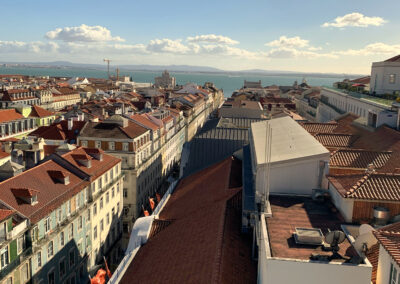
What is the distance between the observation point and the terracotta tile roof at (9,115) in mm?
66269

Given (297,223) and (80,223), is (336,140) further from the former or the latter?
(80,223)

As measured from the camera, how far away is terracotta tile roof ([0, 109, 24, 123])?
66.3 metres

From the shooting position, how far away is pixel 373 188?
2047cm

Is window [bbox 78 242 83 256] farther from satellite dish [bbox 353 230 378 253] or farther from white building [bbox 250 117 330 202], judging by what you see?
satellite dish [bbox 353 230 378 253]

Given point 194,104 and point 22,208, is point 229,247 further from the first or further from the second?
point 194,104

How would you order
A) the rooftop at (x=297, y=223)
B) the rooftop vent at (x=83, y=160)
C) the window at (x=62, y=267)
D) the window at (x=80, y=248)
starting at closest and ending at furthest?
the rooftop at (x=297, y=223) < the window at (x=62, y=267) < the window at (x=80, y=248) < the rooftop vent at (x=83, y=160)

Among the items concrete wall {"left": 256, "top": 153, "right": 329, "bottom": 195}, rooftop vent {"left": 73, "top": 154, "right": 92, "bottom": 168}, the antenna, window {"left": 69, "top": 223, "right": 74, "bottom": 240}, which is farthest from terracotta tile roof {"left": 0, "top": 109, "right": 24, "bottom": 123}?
the antenna

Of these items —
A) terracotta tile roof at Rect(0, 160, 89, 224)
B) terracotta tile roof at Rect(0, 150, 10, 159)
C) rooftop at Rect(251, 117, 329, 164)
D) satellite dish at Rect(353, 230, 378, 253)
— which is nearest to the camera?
satellite dish at Rect(353, 230, 378, 253)

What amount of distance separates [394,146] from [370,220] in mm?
12147

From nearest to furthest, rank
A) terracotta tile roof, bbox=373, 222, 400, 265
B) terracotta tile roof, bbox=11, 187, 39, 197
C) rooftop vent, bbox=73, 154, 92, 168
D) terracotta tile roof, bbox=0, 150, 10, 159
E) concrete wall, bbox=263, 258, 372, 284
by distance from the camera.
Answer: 1. terracotta tile roof, bbox=373, 222, 400, 265
2. concrete wall, bbox=263, 258, 372, 284
3. terracotta tile roof, bbox=11, 187, 39, 197
4. rooftop vent, bbox=73, 154, 92, 168
5. terracotta tile roof, bbox=0, 150, 10, 159

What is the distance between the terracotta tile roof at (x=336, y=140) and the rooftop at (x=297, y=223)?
40.3 feet

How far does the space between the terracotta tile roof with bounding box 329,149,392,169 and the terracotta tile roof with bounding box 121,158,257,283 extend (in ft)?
23.3

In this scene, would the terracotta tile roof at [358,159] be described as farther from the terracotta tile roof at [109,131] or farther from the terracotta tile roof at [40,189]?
the terracotta tile roof at [109,131]

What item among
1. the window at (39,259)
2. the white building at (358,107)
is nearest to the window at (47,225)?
the window at (39,259)
